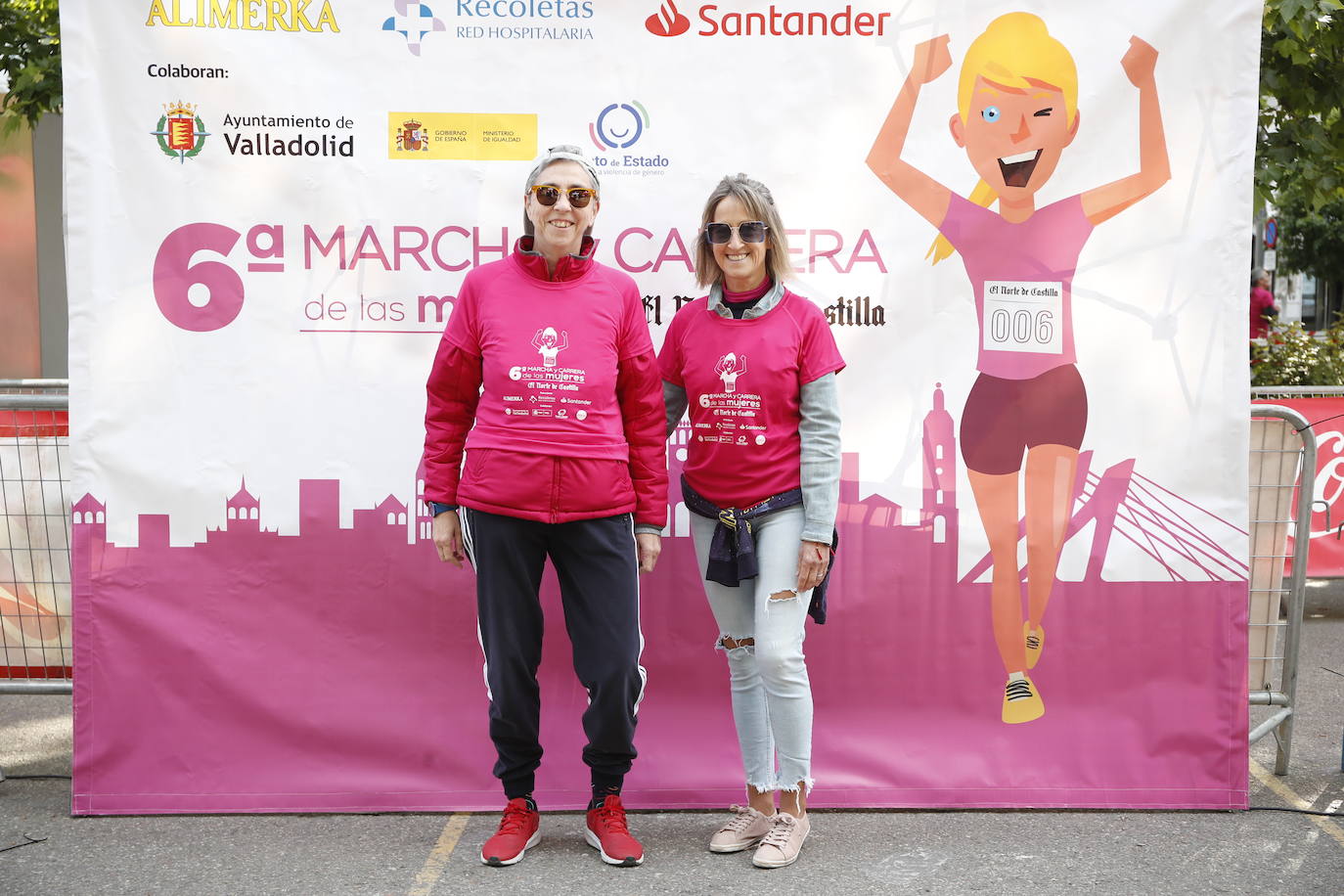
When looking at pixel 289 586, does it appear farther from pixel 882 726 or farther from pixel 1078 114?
pixel 1078 114

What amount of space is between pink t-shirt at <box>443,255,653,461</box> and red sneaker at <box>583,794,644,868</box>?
1132 mm

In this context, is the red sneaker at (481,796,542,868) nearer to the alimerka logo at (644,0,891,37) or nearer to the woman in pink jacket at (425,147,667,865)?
the woman in pink jacket at (425,147,667,865)

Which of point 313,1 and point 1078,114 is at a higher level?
point 313,1

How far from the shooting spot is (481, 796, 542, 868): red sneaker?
3822 millimetres

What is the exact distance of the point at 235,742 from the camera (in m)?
4.33

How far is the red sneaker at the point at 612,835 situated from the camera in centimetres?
382

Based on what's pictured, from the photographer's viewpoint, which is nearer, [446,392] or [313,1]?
[446,392]

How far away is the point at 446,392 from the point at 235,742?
156cm

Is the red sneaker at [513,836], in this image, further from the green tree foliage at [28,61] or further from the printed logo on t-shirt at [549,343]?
the green tree foliage at [28,61]

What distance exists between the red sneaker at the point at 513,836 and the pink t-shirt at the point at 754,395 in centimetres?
117

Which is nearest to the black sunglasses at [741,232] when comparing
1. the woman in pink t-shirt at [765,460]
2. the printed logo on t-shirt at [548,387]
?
the woman in pink t-shirt at [765,460]

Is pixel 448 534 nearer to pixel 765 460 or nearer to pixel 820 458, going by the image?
pixel 765 460

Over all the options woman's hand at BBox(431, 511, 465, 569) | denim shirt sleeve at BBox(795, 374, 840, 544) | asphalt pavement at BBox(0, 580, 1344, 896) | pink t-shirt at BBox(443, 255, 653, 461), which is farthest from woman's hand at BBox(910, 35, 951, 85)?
asphalt pavement at BBox(0, 580, 1344, 896)

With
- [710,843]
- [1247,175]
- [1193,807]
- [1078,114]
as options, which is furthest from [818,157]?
[1193,807]
